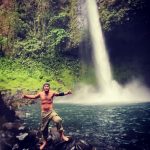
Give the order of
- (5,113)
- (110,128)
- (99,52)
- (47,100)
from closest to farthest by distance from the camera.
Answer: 1. (47,100)
2. (5,113)
3. (110,128)
4. (99,52)

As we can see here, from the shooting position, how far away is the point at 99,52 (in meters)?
50.5

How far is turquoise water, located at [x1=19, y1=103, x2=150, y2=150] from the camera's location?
17234mm

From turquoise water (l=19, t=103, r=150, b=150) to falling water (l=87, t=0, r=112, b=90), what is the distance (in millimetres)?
22257

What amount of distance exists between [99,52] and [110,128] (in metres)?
30.1

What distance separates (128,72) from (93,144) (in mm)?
34425

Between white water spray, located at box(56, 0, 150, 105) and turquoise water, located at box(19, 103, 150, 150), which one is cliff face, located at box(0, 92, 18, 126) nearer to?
turquoise water, located at box(19, 103, 150, 150)

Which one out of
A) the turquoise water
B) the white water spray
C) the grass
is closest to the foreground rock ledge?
the turquoise water

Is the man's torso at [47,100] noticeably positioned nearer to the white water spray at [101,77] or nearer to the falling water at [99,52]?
the white water spray at [101,77]

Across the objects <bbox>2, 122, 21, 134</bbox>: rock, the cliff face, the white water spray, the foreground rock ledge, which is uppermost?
the white water spray

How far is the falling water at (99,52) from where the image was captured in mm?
49750

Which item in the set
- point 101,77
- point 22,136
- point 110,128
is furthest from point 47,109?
point 101,77

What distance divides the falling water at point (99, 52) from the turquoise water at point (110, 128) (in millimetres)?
22257

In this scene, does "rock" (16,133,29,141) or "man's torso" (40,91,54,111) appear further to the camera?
"rock" (16,133,29,141)

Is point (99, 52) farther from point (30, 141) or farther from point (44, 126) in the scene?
point (44, 126)
